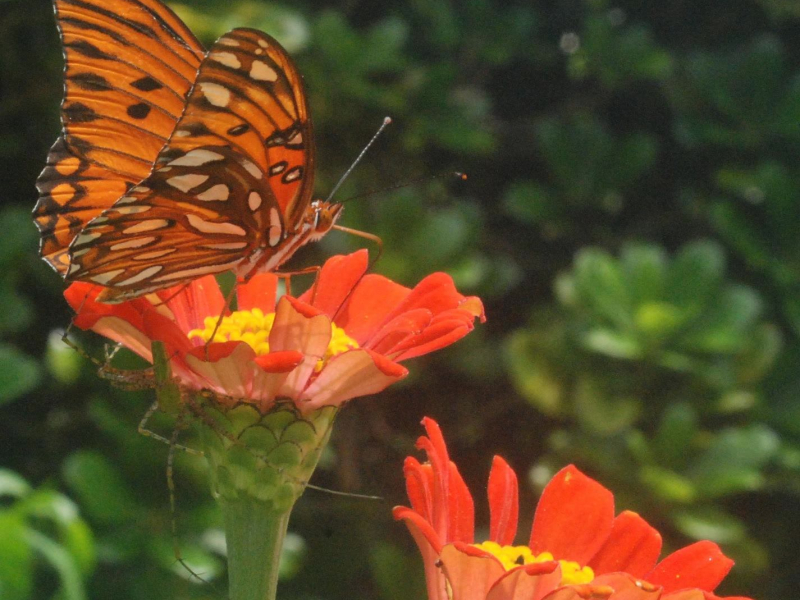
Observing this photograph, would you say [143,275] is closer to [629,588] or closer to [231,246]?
[231,246]

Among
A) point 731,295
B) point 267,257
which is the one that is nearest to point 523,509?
point 731,295

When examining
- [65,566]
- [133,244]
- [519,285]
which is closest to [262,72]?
[133,244]

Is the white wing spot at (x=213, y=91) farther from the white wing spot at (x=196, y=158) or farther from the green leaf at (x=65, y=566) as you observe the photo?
the green leaf at (x=65, y=566)

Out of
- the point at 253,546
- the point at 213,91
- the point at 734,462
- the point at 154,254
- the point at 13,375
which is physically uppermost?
→ the point at 213,91

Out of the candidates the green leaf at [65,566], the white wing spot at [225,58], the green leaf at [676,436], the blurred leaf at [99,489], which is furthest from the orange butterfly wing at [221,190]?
the green leaf at [676,436]

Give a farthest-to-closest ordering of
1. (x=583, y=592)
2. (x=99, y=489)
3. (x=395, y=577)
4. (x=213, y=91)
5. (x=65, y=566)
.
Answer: (x=395, y=577) → (x=99, y=489) → (x=65, y=566) → (x=213, y=91) → (x=583, y=592)

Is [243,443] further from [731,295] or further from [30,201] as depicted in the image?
[30,201]
